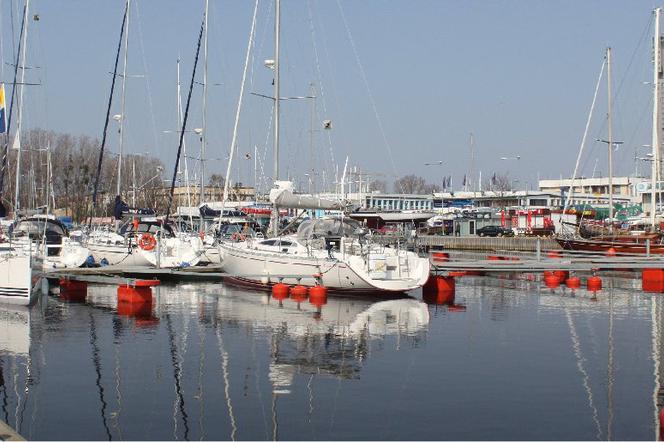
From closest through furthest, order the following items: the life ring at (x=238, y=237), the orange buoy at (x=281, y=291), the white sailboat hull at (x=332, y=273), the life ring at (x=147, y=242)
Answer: the white sailboat hull at (x=332, y=273), the orange buoy at (x=281, y=291), the life ring at (x=238, y=237), the life ring at (x=147, y=242)

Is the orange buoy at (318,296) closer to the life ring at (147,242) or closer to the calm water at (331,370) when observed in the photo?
the calm water at (331,370)

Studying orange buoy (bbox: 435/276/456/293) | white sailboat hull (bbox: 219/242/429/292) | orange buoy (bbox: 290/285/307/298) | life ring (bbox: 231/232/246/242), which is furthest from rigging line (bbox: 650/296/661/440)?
life ring (bbox: 231/232/246/242)

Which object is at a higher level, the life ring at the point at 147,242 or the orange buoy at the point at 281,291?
the life ring at the point at 147,242

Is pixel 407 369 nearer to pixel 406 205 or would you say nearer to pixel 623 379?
pixel 623 379

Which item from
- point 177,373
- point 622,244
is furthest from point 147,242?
point 622,244

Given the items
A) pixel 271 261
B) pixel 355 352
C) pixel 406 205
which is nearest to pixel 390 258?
pixel 271 261

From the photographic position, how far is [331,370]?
58.4 feet

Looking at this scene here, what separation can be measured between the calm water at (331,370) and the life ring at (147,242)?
28.2 ft

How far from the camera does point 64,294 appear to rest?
3086 cm

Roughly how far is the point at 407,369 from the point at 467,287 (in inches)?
724

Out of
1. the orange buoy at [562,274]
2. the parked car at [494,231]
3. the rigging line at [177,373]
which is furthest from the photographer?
the parked car at [494,231]

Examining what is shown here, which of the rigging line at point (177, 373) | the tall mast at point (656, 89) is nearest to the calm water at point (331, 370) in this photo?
the rigging line at point (177, 373)

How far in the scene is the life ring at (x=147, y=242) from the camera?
123 ft

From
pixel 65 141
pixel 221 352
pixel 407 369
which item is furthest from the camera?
pixel 65 141
